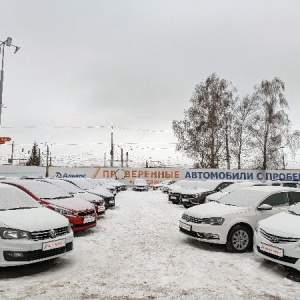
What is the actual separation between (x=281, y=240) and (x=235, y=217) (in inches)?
77.3

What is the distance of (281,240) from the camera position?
604 cm

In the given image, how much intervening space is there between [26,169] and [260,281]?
1535 inches

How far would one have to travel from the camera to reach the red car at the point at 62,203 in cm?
898

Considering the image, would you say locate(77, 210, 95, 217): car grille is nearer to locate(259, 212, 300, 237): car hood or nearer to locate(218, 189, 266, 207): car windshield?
locate(218, 189, 266, 207): car windshield

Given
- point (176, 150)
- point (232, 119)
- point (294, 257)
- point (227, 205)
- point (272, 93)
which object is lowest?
point (294, 257)

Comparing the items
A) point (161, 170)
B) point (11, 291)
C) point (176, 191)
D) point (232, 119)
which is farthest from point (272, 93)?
point (11, 291)

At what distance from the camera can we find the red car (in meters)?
8.98

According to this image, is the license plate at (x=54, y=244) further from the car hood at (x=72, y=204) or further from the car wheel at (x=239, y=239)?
the car wheel at (x=239, y=239)

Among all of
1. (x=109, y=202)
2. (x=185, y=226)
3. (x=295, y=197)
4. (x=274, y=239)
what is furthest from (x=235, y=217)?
(x=109, y=202)

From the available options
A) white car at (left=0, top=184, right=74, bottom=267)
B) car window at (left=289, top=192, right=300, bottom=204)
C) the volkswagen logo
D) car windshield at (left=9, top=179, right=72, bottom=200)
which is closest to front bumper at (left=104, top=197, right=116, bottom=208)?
car windshield at (left=9, top=179, right=72, bottom=200)

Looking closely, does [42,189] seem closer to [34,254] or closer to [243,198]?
[34,254]

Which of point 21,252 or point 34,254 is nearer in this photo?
point 21,252

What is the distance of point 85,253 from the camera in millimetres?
7441

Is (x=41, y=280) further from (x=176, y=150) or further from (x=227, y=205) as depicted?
(x=176, y=150)
